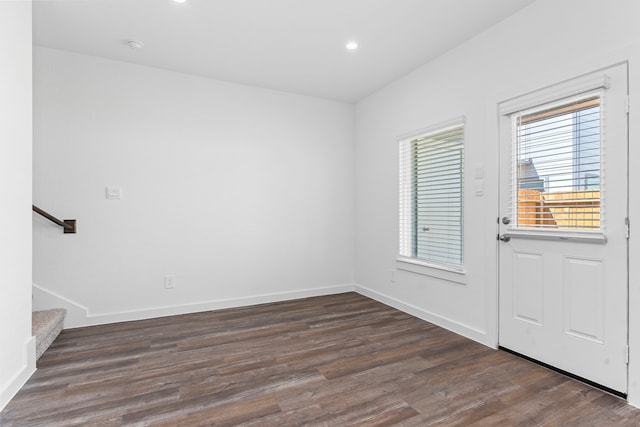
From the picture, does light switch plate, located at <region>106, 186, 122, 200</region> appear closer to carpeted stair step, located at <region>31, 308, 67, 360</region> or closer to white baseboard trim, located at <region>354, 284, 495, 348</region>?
carpeted stair step, located at <region>31, 308, 67, 360</region>

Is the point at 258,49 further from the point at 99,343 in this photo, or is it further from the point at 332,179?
the point at 99,343

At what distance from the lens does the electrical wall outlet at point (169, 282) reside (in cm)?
368

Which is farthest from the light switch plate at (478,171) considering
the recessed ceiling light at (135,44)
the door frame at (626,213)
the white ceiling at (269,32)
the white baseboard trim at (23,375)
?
the white baseboard trim at (23,375)

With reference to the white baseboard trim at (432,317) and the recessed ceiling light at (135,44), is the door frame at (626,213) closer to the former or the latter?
the white baseboard trim at (432,317)

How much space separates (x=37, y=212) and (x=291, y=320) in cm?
261

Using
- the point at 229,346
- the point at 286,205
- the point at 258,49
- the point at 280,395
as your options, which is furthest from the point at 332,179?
the point at 280,395

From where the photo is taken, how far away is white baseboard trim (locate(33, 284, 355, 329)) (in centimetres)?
320

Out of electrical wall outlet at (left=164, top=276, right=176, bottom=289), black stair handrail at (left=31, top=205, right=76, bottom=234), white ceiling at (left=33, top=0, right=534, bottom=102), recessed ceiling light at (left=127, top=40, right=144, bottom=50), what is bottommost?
electrical wall outlet at (left=164, top=276, right=176, bottom=289)

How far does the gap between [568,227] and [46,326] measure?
13.7 ft

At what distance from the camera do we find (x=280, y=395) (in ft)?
6.82

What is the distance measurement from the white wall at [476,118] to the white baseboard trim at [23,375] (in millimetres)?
3365

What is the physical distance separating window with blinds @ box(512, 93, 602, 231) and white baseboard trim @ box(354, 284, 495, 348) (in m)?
1.06

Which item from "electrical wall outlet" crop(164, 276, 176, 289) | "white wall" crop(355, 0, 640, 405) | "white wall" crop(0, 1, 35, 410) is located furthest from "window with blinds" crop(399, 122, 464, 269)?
"white wall" crop(0, 1, 35, 410)

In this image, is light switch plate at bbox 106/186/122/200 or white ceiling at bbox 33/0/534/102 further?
light switch plate at bbox 106/186/122/200
